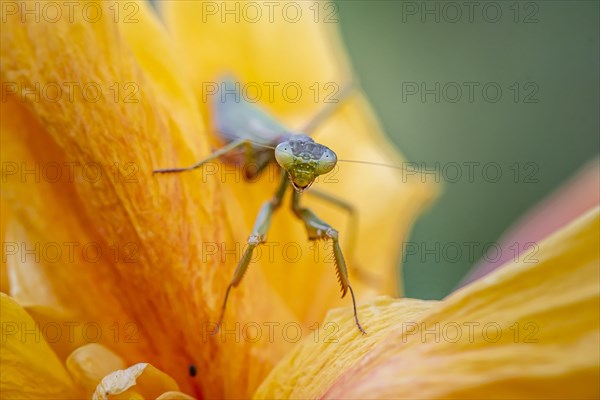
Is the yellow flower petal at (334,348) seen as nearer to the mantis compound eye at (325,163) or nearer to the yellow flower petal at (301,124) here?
the mantis compound eye at (325,163)

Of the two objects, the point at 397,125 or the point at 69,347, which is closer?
the point at 69,347

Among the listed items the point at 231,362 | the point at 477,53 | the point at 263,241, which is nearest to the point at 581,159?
the point at 477,53

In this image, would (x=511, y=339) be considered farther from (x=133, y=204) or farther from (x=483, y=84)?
(x=483, y=84)

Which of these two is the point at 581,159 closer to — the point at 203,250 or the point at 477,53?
the point at 477,53

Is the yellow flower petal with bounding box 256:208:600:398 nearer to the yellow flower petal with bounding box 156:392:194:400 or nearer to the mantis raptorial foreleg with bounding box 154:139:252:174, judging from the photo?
the yellow flower petal with bounding box 156:392:194:400

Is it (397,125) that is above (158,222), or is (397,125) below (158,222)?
below

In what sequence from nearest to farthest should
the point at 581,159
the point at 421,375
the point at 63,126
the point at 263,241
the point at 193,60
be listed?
the point at 421,375 → the point at 63,126 → the point at 263,241 → the point at 193,60 → the point at 581,159
